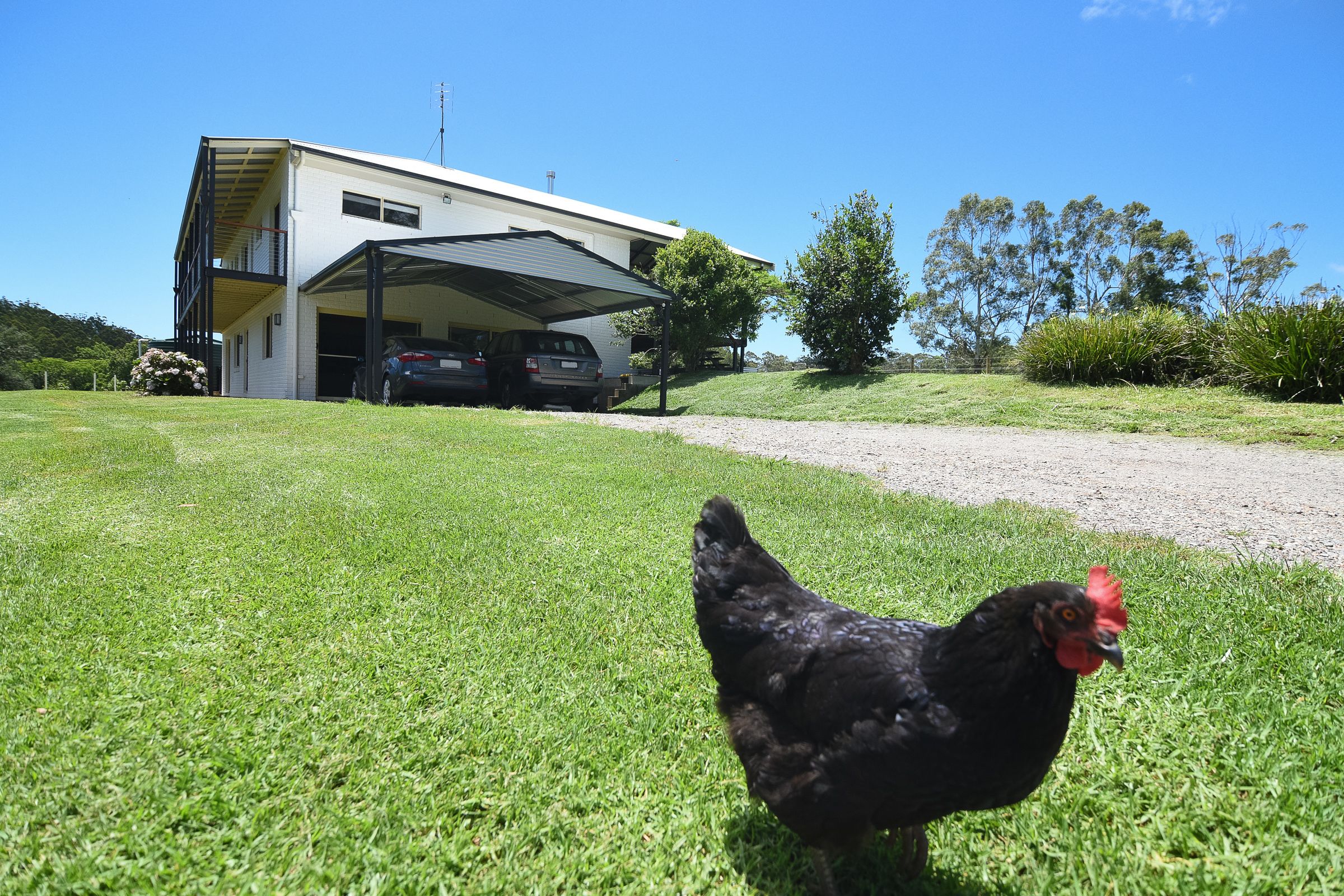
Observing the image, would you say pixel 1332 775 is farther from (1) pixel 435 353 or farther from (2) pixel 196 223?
(2) pixel 196 223

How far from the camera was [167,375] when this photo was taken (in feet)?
53.0

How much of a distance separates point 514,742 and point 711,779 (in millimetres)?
632

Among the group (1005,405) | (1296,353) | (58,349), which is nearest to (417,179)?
(1005,405)

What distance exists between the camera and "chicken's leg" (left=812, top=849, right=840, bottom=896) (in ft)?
5.15

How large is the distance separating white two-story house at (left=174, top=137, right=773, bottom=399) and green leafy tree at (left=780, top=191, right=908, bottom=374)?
4.23 m

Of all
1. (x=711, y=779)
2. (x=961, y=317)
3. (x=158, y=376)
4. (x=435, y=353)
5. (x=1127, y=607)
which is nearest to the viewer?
(x=711, y=779)

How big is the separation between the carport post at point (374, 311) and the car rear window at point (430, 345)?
61cm

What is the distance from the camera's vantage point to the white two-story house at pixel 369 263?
1412 cm

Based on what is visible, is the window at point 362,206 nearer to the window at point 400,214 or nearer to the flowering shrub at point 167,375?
the window at point 400,214

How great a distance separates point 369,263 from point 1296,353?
16084 mm

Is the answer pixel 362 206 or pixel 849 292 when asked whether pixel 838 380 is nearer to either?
pixel 849 292

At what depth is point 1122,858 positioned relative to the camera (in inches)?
64.3

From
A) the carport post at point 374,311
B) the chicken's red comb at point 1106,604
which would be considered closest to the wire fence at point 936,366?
the carport post at point 374,311

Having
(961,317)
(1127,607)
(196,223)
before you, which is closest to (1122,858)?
(1127,607)
